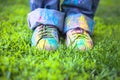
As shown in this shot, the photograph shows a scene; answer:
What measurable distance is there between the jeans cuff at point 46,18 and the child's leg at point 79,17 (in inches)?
2.5

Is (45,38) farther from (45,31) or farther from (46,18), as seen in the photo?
(46,18)

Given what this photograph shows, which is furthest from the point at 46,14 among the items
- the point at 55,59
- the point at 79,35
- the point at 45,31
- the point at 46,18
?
the point at 55,59

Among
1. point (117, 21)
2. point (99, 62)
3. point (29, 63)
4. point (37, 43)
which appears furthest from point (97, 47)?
point (117, 21)

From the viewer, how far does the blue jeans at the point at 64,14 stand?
206cm

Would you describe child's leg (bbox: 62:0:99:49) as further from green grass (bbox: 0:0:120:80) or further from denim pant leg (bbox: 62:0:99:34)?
green grass (bbox: 0:0:120:80)

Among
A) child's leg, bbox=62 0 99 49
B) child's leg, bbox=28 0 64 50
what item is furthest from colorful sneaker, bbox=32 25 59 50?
child's leg, bbox=62 0 99 49

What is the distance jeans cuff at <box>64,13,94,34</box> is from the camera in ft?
6.80

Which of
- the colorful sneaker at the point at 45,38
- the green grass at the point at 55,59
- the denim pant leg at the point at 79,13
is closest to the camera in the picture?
the green grass at the point at 55,59

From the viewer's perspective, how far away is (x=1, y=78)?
1399 millimetres

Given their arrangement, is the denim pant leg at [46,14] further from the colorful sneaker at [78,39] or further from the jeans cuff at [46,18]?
the colorful sneaker at [78,39]

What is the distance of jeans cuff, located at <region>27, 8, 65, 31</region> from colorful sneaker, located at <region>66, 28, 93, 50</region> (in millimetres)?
105

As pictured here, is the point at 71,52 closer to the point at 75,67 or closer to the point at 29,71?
the point at 75,67

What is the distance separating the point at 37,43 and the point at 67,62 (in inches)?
12.5

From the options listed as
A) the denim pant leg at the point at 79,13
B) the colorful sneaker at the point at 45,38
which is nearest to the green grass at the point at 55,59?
the colorful sneaker at the point at 45,38
